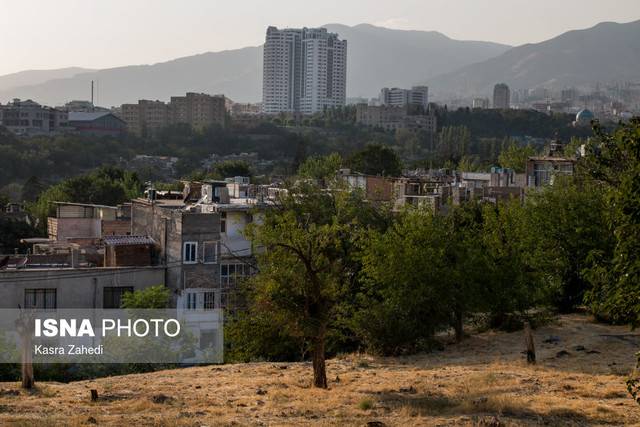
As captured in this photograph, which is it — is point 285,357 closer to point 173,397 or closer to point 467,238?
point 467,238

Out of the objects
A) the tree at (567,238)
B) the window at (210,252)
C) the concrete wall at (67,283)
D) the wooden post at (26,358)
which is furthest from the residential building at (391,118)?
the wooden post at (26,358)

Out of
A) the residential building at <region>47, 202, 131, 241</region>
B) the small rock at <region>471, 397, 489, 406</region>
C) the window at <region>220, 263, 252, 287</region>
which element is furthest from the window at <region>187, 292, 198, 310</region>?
the small rock at <region>471, 397, 489, 406</region>

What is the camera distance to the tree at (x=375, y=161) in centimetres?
7308

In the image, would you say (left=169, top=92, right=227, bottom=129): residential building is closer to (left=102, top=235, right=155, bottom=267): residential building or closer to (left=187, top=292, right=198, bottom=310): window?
(left=102, top=235, right=155, bottom=267): residential building

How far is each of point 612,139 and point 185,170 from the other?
3689 inches

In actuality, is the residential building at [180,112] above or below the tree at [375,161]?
above

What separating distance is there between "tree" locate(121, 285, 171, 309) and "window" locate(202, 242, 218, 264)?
343cm

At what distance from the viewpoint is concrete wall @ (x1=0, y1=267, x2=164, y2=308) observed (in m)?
25.0

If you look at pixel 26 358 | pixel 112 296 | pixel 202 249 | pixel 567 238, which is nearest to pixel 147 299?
pixel 112 296

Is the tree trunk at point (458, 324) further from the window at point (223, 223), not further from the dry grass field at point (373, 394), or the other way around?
the window at point (223, 223)

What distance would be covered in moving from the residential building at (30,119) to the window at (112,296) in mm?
115556

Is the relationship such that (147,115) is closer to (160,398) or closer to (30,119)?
(30,119)

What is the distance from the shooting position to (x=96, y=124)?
147750 millimetres

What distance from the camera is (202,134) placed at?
137 meters
